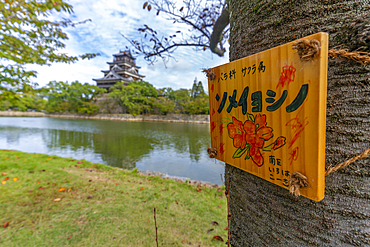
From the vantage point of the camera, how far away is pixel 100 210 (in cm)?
201

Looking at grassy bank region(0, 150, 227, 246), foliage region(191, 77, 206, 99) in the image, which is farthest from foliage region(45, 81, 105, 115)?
grassy bank region(0, 150, 227, 246)

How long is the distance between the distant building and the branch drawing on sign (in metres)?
28.0

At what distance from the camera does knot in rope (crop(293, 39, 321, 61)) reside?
423mm

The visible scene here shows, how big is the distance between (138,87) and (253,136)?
24.1 metres

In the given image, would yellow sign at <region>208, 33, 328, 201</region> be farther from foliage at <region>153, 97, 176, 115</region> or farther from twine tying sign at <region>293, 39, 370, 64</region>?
foliage at <region>153, 97, 176, 115</region>

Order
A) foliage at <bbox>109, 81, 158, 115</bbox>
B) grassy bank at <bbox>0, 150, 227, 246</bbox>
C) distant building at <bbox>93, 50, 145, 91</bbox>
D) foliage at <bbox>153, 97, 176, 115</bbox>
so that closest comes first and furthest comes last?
grassy bank at <bbox>0, 150, 227, 246</bbox>, foliage at <bbox>109, 81, 158, 115</bbox>, foliage at <bbox>153, 97, 176, 115</bbox>, distant building at <bbox>93, 50, 145, 91</bbox>

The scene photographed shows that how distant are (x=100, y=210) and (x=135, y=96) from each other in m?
22.0

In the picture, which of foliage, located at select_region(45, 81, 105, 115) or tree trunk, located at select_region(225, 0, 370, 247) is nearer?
tree trunk, located at select_region(225, 0, 370, 247)

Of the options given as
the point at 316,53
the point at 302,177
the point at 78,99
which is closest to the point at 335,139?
the point at 302,177

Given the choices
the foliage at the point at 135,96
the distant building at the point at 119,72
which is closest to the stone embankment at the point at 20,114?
the distant building at the point at 119,72

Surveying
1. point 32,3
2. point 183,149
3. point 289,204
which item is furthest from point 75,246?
point 183,149

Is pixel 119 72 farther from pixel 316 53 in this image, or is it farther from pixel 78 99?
pixel 316 53

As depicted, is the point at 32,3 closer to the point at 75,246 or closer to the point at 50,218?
the point at 50,218

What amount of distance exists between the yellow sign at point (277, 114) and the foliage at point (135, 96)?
2291 cm
